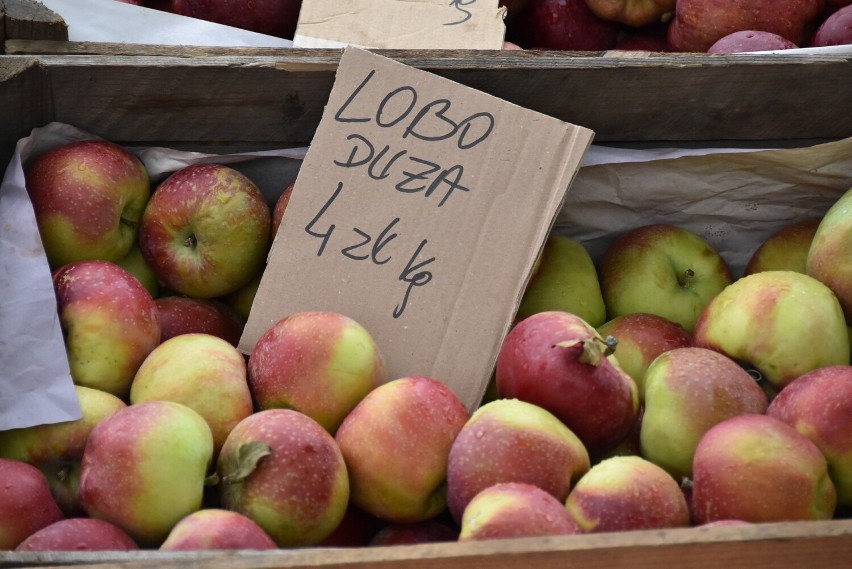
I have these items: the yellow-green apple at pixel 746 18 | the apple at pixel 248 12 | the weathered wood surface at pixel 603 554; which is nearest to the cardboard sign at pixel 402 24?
the apple at pixel 248 12

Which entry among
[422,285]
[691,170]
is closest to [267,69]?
[422,285]

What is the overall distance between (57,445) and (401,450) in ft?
1.56

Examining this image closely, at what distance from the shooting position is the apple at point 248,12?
213 centimetres

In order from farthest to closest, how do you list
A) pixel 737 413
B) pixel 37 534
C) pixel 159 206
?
pixel 159 206 → pixel 737 413 → pixel 37 534

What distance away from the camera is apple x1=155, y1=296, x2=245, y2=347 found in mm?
1614

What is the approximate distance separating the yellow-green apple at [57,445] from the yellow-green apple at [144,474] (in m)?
0.13

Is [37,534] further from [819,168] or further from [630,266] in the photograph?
[819,168]

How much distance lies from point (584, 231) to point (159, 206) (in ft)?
2.53

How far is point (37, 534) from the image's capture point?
1111 millimetres

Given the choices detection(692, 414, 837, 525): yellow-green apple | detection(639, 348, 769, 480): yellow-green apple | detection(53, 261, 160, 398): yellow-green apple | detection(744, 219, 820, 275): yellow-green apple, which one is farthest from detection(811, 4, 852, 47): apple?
detection(53, 261, 160, 398): yellow-green apple

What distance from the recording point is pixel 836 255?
1.55m

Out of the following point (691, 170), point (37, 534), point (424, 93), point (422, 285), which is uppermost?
point (424, 93)

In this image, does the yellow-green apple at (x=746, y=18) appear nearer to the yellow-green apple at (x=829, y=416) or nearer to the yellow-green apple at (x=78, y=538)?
the yellow-green apple at (x=829, y=416)

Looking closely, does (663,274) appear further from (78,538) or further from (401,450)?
(78,538)
